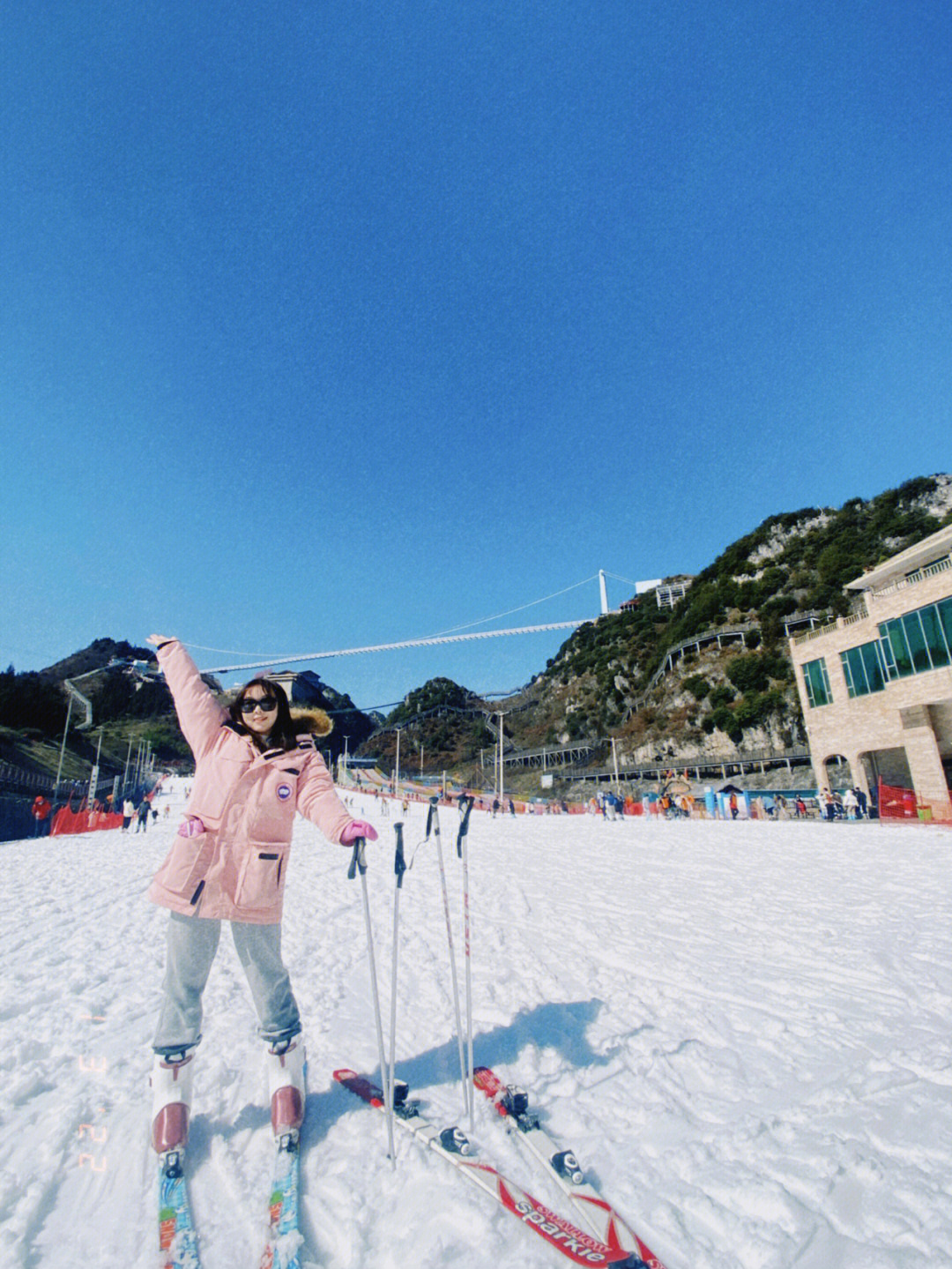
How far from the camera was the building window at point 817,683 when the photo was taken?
3011cm

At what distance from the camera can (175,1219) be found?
2055mm

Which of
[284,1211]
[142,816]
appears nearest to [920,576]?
[284,1211]

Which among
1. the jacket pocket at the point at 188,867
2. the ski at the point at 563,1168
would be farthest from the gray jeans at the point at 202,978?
the ski at the point at 563,1168

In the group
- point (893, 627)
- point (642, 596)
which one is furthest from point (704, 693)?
point (642, 596)

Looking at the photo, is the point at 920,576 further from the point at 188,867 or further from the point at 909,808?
the point at 188,867

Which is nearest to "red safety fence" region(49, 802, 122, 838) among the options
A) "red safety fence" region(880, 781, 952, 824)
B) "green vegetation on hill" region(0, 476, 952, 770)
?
"green vegetation on hill" region(0, 476, 952, 770)

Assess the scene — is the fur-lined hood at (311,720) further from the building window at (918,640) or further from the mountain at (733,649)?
the mountain at (733,649)

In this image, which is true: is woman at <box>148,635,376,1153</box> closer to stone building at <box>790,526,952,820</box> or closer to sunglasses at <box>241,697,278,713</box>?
sunglasses at <box>241,697,278,713</box>

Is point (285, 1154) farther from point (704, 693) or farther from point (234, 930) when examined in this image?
point (704, 693)

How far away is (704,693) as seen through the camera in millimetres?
67750

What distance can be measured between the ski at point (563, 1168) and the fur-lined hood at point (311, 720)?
195 cm

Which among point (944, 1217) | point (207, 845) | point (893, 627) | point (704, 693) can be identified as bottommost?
point (944, 1217)

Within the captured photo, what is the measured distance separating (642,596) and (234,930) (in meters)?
133

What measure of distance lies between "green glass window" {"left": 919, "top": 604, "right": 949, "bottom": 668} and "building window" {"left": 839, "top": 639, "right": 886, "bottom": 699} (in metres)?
2.85
